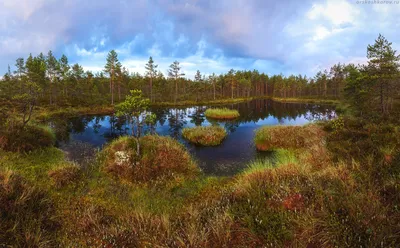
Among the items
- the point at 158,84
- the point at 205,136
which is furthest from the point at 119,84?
the point at 205,136

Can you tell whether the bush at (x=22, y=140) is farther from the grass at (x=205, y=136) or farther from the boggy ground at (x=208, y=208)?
the grass at (x=205, y=136)

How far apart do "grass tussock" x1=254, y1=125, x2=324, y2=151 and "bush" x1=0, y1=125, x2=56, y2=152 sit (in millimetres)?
20144

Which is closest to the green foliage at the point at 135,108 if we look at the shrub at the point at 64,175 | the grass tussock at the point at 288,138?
the shrub at the point at 64,175

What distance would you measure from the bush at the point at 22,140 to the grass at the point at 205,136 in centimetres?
1395

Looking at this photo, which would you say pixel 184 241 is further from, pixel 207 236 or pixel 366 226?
pixel 366 226

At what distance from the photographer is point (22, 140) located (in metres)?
15.9

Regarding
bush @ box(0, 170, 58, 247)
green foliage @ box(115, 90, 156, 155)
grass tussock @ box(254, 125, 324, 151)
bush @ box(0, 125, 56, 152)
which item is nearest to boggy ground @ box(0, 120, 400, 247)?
bush @ box(0, 170, 58, 247)

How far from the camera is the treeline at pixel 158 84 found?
28.8 meters

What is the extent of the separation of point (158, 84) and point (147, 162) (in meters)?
83.1

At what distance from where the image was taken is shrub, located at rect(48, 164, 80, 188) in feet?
35.7

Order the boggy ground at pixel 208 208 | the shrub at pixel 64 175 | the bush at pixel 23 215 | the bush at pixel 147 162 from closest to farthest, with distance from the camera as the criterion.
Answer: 1. the boggy ground at pixel 208 208
2. the bush at pixel 23 215
3. the shrub at pixel 64 175
4. the bush at pixel 147 162

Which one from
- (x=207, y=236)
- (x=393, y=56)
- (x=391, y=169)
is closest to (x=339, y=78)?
(x=393, y=56)

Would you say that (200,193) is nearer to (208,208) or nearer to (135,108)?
(208,208)

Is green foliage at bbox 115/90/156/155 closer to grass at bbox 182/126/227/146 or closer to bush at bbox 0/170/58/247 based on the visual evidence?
bush at bbox 0/170/58/247
